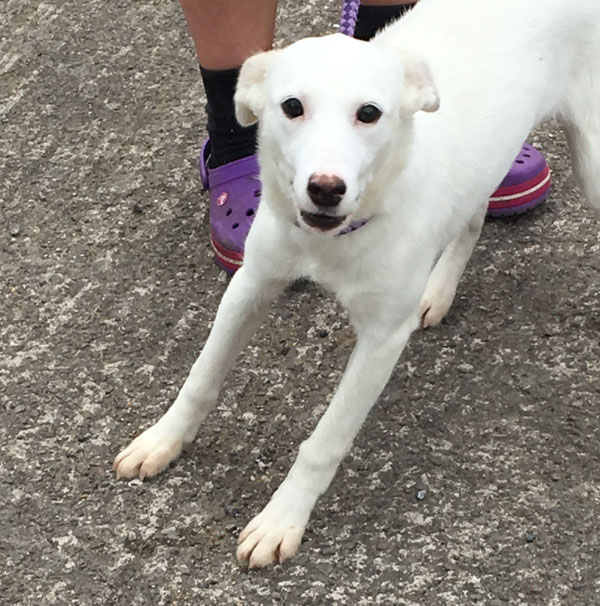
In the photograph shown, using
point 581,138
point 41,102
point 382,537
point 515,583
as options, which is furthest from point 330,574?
point 41,102

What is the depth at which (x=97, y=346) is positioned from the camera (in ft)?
8.34

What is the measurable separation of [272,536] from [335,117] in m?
0.91

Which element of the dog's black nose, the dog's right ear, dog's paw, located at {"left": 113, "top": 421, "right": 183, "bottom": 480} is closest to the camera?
the dog's black nose

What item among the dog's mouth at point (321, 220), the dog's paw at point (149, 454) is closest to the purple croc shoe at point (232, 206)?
the dog's paw at point (149, 454)

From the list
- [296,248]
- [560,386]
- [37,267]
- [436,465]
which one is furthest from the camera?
[37,267]

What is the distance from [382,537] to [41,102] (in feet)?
6.49

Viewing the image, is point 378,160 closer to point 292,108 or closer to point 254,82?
point 292,108

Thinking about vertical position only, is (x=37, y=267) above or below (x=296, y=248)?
below

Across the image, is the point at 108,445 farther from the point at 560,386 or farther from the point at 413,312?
the point at 560,386

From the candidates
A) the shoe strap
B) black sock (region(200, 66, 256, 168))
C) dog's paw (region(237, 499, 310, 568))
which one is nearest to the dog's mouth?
dog's paw (region(237, 499, 310, 568))

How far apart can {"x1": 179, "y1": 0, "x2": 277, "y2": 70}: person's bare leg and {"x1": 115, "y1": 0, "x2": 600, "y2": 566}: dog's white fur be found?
50cm

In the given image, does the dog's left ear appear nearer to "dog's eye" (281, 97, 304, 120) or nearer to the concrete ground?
"dog's eye" (281, 97, 304, 120)

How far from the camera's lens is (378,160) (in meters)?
1.75

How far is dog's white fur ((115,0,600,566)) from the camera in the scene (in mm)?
1681
